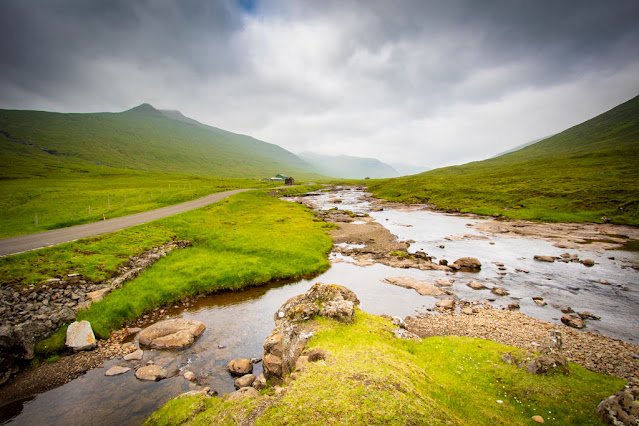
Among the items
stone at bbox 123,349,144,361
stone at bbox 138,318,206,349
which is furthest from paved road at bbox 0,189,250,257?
stone at bbox 123,349,144,361

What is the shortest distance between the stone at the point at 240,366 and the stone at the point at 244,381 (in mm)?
776

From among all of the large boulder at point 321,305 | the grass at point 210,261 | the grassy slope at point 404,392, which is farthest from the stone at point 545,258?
the large boulder at point 321,305

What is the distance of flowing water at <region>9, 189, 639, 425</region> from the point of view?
12.4 meters

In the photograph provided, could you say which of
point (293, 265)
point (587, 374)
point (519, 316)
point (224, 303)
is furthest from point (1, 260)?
point (519, 316)

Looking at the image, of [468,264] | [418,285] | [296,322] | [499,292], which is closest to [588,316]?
[499,292]

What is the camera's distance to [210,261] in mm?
28641

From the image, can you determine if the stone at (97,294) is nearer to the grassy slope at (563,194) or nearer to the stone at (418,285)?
the stone at (418,285)

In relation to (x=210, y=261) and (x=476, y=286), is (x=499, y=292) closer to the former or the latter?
(x=476, y=286)

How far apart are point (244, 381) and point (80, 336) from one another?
37.6 feet

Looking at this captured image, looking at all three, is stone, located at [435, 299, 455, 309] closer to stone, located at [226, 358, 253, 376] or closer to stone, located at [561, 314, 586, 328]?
stone, located at [561, 314, 586, 328]

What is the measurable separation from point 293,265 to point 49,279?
816 inches

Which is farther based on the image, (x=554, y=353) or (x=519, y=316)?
(x=519, y=316)

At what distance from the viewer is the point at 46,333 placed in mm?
15461

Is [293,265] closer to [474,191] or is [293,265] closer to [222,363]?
[222,363]
